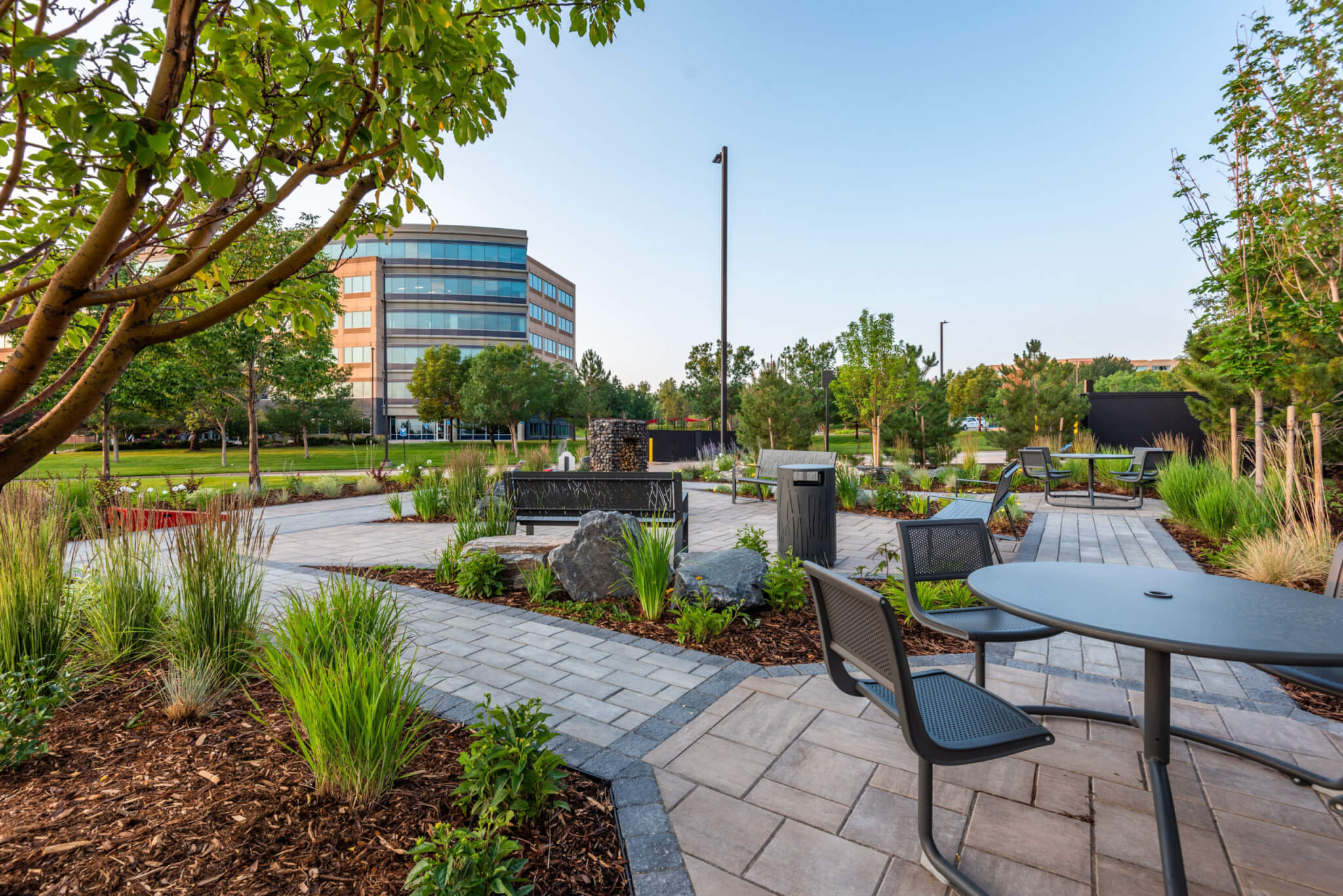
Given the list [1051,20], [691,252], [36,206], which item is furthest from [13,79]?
[691,252]

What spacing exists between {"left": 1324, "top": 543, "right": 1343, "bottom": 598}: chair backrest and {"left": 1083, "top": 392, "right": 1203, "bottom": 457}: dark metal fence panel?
15154mm

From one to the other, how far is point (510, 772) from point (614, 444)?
462 inches

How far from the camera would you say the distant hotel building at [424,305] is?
2254 inches

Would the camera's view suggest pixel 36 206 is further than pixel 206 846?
→ Yes

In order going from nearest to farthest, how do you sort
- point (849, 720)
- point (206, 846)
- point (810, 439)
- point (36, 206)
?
point (206, 846), point (36, 206), point (849, 720), point (810, 439)

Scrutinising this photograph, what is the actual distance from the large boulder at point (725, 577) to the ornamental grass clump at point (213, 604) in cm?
260

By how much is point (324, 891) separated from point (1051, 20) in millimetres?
11809

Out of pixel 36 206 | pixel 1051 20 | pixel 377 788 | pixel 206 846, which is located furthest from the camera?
pixel 1051 20

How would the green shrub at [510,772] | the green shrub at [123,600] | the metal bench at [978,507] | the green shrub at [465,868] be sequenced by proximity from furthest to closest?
the metal bench at [978,507]
the green shrub at [123,600]
the green shrub at [510,772]
the green shrub at [465,868]

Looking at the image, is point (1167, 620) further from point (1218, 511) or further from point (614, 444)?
point (614, 444)

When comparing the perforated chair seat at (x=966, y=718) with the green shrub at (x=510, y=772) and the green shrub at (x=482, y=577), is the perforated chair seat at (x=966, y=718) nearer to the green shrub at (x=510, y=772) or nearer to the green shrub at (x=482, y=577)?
the green shrub at (x=510, y=772)

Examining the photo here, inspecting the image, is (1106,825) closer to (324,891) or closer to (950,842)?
(950,842)

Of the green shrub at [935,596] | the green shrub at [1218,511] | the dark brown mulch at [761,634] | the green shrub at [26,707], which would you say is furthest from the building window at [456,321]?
the green shrub at [26,707]

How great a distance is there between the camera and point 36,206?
1.92 m
